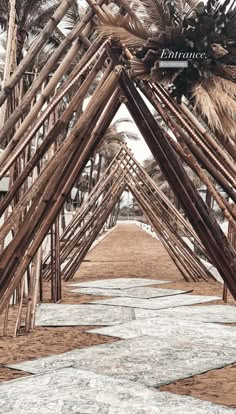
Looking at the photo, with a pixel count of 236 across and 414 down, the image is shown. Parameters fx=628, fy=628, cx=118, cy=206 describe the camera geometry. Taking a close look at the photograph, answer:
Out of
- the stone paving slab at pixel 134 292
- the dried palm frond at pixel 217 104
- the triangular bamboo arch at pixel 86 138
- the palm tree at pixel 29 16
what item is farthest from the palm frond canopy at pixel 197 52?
the palm tree at pixel 29 16

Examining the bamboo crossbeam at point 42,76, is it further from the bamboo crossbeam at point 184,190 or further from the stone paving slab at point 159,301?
the stone paving slab at point 159,301

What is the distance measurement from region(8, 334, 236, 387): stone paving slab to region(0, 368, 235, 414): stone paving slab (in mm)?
278

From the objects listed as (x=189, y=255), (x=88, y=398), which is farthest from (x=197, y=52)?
(x=189, y=255)

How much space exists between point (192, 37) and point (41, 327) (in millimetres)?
3771

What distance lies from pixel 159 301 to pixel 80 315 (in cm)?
154

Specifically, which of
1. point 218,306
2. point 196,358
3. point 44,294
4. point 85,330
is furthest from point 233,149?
point 44,294

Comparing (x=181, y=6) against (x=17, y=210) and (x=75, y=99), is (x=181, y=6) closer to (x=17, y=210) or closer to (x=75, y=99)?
(x=75, y=99)

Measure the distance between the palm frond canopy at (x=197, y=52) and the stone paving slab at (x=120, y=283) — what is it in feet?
21.2

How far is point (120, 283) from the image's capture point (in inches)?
448

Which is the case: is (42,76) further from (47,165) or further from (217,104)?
(217,104)

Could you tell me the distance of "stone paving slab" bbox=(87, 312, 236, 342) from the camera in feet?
20.0

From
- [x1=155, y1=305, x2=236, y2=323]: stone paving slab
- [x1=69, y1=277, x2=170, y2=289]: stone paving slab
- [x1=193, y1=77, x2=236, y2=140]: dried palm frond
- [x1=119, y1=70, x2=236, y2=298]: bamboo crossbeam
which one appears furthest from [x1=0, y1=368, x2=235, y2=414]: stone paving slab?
[x1=69, y1=277, x2=170, y2=289]: stone paving slab

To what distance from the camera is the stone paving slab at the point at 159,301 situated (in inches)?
333

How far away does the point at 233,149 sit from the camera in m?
4.95
